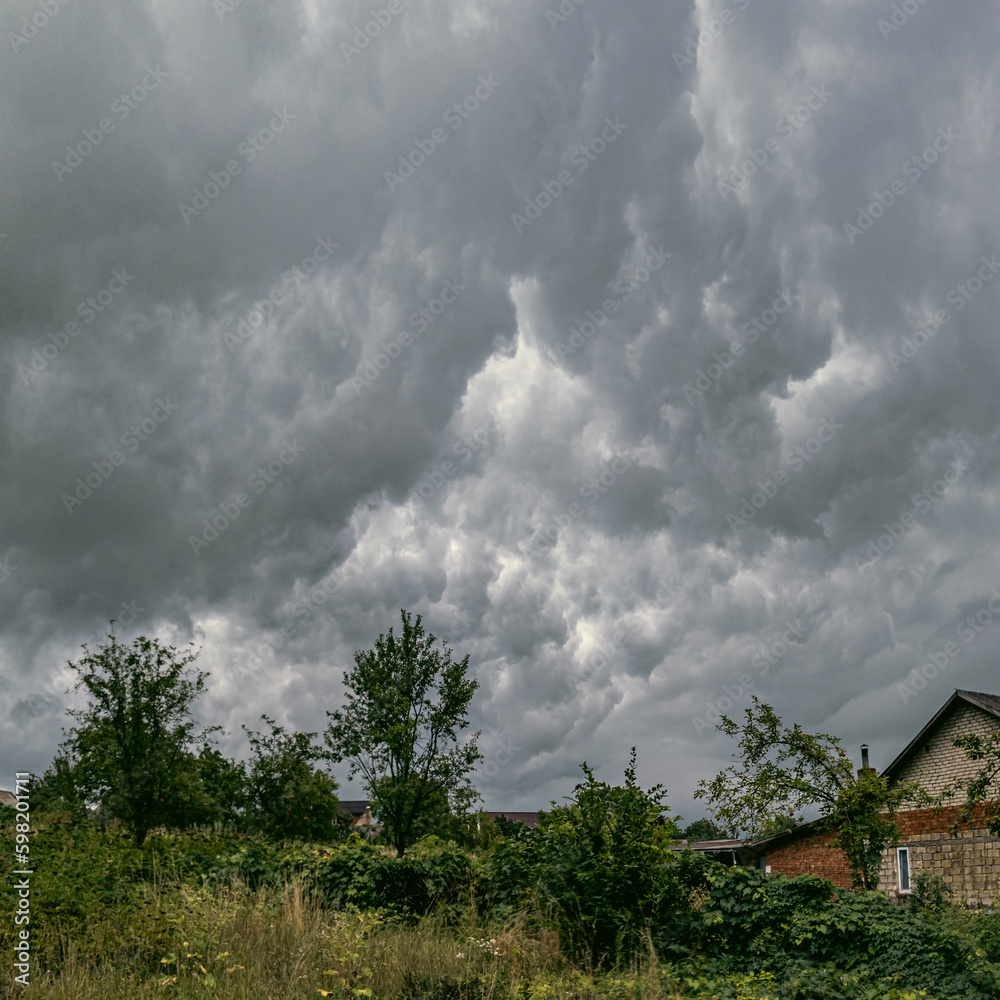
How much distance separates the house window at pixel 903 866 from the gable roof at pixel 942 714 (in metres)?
2.28

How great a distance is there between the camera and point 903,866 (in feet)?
81.0

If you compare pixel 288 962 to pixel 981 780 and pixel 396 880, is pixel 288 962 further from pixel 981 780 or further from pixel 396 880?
pixel 981 780

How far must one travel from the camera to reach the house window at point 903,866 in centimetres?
2456

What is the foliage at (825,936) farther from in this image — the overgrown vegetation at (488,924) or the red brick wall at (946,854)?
the red brick wall at (946,854)

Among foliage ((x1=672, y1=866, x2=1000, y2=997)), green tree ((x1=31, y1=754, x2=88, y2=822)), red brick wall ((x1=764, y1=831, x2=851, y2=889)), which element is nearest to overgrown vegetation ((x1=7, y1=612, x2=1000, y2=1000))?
foliage ((x1=672, y1=866, x2=1000, y2=997))

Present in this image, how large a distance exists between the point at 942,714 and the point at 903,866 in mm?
5042

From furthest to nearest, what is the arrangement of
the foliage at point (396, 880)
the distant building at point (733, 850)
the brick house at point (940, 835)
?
the distant building at point (733, 850), the brick house at point (940, 835), the foliage at point (396, 880)

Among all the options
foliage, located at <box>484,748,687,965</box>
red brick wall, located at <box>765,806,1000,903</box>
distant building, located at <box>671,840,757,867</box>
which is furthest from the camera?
distant building, located at <box>671,840,757,867</box>

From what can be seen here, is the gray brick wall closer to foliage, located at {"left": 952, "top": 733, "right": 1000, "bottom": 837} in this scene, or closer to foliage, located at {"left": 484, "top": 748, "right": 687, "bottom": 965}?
foliage, located at {"left": 952, "top": 733, "right": 1000, "bottom": 837}

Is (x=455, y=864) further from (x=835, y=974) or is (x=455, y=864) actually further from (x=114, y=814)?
(x=114, y=814)

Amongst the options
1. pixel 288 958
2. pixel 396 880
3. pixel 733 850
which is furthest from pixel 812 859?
pixel 288 958

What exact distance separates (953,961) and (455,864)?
6.79m

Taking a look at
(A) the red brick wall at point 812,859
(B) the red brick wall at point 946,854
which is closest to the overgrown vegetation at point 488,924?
(B) the red brick wall at point 946,854

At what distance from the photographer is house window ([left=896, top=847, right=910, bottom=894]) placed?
24562mm
